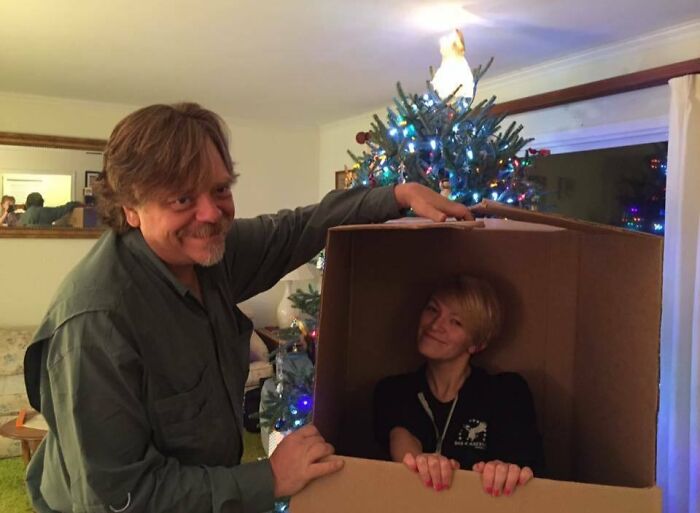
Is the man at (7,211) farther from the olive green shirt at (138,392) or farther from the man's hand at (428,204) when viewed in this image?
the man's hand at (428,204)

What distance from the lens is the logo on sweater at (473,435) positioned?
3.93ft

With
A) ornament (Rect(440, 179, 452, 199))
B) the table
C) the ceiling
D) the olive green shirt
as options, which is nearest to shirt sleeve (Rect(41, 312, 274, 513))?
the olive green shirt

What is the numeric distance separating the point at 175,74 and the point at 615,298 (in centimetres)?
290

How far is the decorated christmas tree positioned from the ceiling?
43 centimetres

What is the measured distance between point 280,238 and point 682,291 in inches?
68.4

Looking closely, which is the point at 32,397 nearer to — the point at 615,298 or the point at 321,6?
the point at 615,298

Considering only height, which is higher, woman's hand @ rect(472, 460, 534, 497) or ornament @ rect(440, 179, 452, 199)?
ornament @ rect(440, 179, 452, 199)

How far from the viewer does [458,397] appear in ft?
4.12

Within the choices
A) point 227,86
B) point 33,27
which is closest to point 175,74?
point 227,86

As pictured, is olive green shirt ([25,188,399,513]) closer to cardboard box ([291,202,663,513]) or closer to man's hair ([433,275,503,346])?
cardboard box ([291,202,663,513])

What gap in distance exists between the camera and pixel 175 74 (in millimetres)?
3268

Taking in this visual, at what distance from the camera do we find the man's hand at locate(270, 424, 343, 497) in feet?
2.58

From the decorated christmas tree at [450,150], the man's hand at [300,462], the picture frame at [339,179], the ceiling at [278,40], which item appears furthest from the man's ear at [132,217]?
the picture frame at [339,179]

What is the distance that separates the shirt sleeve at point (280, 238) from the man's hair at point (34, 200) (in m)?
3.49
